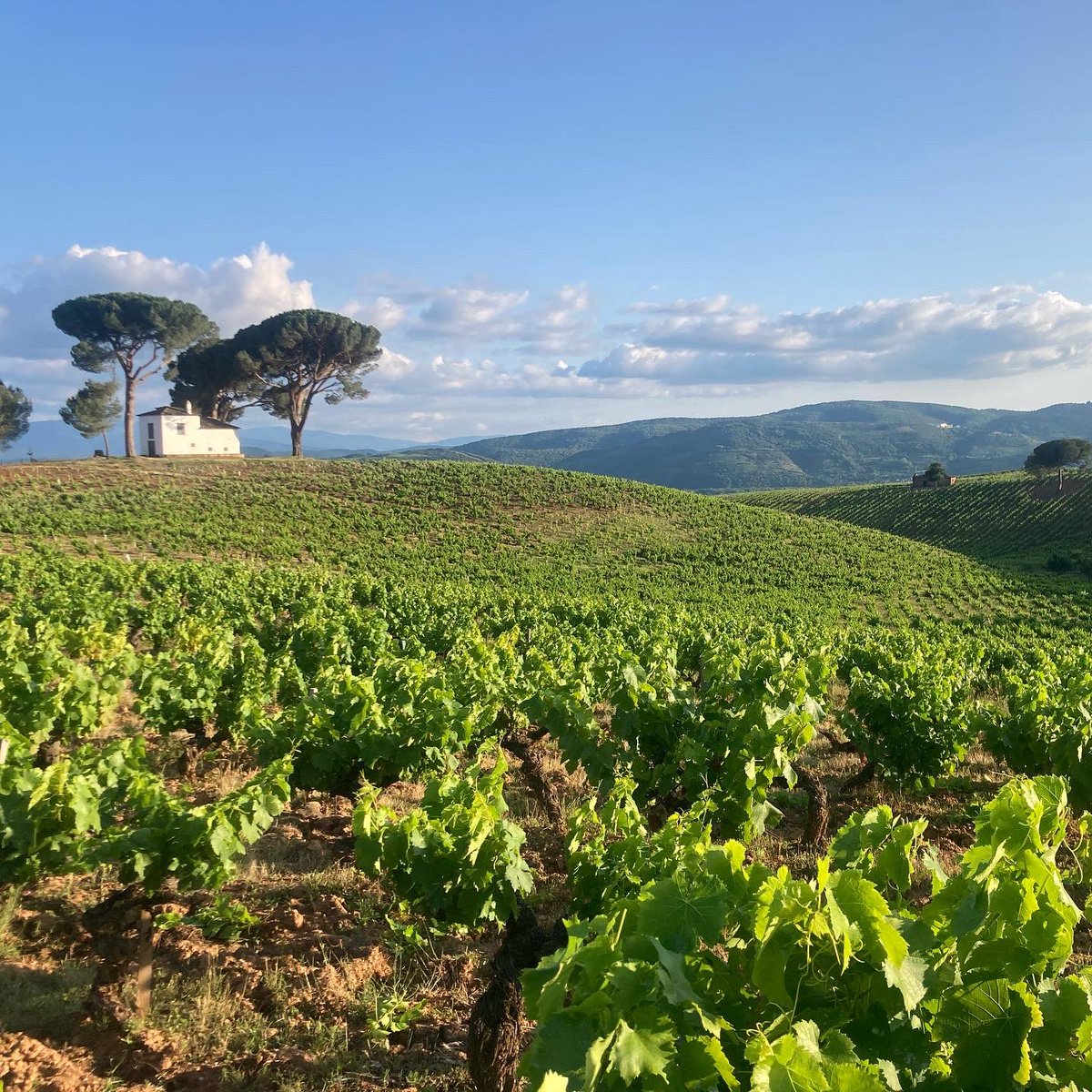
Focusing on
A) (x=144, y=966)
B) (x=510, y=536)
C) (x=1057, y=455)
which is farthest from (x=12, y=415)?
(x=1057, y=455)

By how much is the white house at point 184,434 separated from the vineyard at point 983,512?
55.3 meters

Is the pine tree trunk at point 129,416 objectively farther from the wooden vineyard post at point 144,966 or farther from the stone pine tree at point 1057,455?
the stone pine tree at point 1057,455

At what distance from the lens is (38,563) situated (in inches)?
1025

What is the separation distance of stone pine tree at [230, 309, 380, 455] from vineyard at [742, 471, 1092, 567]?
45831 mm

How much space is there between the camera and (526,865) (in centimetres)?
562

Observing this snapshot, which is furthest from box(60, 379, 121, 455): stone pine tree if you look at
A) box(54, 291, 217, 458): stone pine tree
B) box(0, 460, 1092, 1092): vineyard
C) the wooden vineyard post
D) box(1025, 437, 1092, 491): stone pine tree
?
box(1025, 437, 1092, 491): stone pine tree

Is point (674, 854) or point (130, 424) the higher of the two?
point (130, 424)

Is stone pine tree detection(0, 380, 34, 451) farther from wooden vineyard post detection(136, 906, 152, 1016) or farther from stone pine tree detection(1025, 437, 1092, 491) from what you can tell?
stone pine tree detection(1025, 437, 1092, 491)

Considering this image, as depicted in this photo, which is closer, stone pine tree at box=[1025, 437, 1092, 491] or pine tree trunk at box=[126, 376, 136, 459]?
pine tree trunk at box=[126, 376, 136, 459]

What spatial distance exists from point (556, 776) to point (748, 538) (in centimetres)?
4379

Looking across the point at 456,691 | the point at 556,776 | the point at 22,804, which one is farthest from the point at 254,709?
the point at 556,776

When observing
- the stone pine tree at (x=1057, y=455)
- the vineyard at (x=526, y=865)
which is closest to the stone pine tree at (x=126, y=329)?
the vineyard at (x=526, y=865)

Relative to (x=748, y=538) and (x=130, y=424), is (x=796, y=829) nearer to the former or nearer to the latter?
(x=748, y=538)

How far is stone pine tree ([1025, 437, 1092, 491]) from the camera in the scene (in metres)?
78.1
